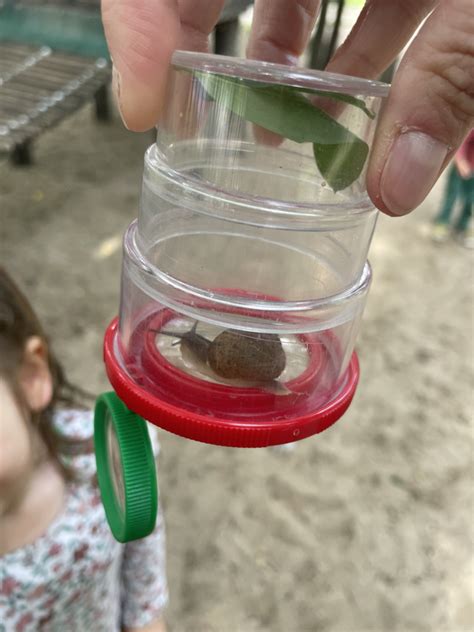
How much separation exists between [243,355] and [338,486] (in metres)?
1.25

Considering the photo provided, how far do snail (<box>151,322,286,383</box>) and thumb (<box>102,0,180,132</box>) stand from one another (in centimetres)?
23

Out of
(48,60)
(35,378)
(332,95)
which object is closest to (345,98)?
(332,95)

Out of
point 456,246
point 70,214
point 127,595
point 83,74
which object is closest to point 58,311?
point 70,214

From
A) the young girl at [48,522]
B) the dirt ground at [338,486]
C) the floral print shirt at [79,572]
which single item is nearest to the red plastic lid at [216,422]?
the young girl at [48,522]

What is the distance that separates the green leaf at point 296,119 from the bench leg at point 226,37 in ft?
6.54

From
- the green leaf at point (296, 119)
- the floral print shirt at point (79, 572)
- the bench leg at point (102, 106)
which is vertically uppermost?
the green leaf at point (296, 119)

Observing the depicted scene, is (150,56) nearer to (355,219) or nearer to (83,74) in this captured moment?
(355,219)

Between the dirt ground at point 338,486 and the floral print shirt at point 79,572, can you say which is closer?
the floral print shirt at point 79,572

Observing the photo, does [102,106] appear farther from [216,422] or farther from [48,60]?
[216,422]

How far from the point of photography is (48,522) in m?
0.96

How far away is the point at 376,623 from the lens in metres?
1.44

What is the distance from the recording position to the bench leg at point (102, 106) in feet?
12.1

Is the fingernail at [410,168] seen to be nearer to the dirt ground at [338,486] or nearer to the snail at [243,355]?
the snail at [243,355]

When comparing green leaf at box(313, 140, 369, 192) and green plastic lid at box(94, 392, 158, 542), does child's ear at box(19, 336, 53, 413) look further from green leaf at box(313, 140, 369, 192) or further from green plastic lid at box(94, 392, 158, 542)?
green leaf at box(313, 140, 369, 192)
